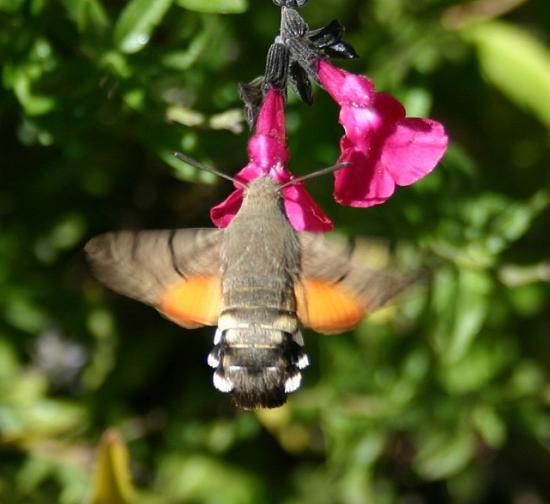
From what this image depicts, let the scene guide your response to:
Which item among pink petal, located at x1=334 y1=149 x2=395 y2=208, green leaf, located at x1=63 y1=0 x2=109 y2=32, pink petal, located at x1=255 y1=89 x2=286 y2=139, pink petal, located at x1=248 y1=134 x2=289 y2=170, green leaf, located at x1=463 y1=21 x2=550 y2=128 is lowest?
green leaf, located at x1=463 y1=21 x2=550 y2=128

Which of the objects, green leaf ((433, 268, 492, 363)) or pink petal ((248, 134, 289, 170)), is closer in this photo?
pink petal ((248, 134, 289, 170))

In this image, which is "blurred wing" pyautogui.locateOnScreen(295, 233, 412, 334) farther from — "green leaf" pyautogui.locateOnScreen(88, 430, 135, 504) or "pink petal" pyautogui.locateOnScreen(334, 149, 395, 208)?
"green leaf" pyautogui.locateOnScreen(88, 430, 135, 504)

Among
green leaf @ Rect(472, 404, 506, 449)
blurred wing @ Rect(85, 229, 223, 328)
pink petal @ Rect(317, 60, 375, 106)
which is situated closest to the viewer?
blurred wing @ Rect(85, 229, 223, 328)

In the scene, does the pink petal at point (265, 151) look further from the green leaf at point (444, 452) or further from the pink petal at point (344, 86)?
the green leaf at point (444, 452)

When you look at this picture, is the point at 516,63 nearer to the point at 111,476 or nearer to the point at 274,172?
the point at 274,172

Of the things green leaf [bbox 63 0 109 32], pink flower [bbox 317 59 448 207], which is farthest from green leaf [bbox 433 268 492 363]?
green leaf [bbox 63 0 109 32]

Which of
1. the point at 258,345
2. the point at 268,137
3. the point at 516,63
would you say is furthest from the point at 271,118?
the point at 516,63

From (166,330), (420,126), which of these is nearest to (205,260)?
(420,126)

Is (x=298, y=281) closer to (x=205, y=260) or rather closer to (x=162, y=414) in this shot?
(x=205, y=260)
